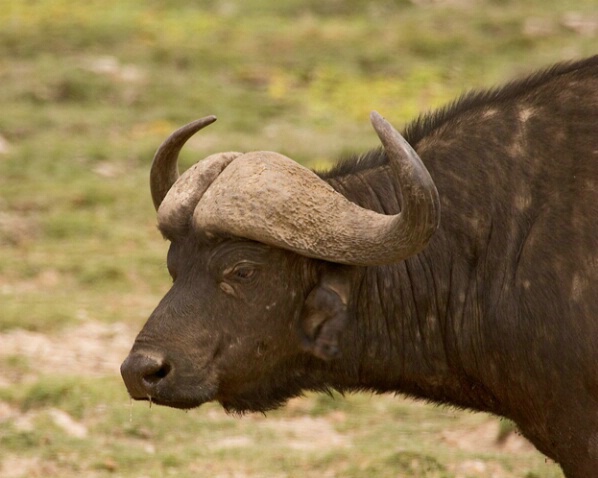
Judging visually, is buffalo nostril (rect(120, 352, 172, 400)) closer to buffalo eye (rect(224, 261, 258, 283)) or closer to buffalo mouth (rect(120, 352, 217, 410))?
buffalo mouth (rect(120, 352, 217, 410))

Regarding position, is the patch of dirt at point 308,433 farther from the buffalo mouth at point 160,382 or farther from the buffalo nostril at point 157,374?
the buffalo nostril at point 157,374

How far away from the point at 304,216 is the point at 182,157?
945 centimetres

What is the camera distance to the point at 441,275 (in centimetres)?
548

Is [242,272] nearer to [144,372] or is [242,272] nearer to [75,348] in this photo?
[144,372]

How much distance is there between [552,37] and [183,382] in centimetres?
1645

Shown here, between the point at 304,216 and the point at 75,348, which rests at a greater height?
the point at 304,216

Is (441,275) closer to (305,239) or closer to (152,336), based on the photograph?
(305,239)

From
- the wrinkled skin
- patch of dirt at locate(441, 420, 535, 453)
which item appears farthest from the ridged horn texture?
patch of dirt at locate(441, 420, 535, 453)

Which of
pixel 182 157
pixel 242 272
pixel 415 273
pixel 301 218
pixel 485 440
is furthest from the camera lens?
pixel 182 157

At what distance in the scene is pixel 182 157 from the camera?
1449 centimetres

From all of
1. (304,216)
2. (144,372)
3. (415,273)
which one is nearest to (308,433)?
(415,273)

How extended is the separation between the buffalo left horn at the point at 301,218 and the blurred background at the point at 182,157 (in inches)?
91.7

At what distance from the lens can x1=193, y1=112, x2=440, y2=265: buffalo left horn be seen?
5.05m

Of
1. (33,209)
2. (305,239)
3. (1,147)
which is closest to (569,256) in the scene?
(305,239)
